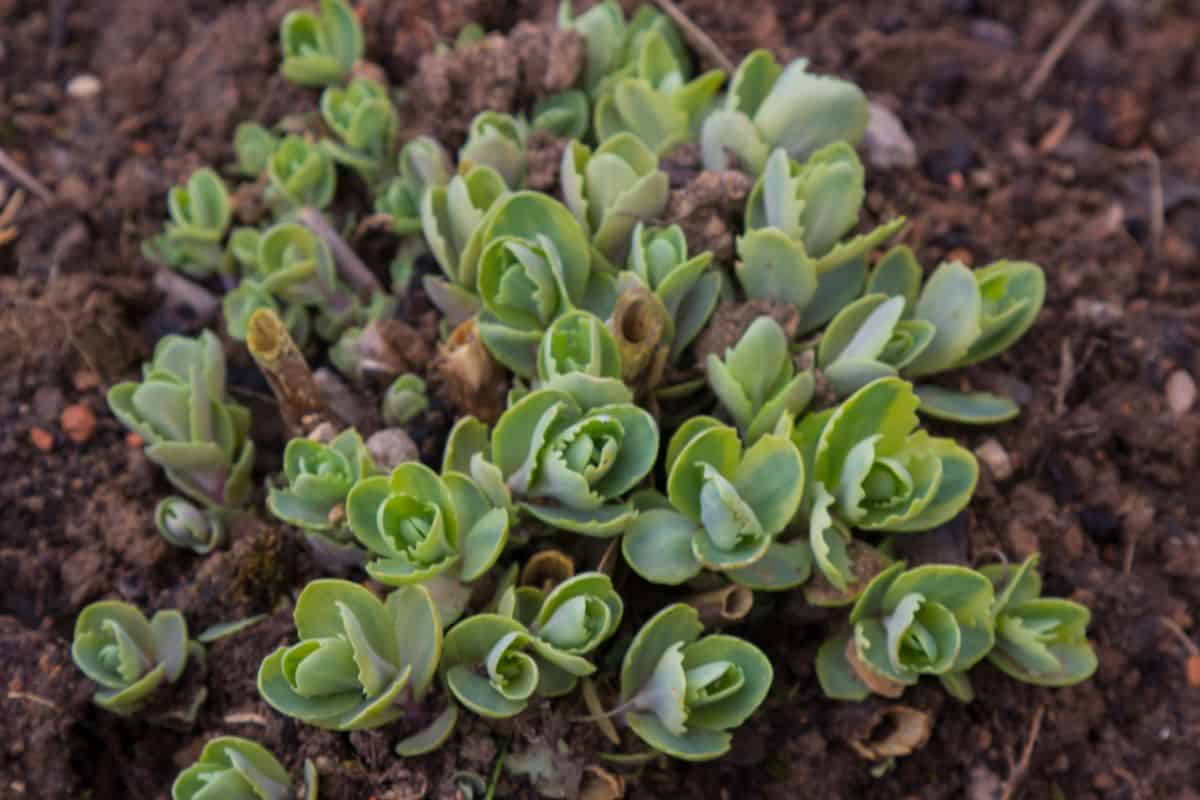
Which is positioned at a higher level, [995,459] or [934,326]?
[934,326]

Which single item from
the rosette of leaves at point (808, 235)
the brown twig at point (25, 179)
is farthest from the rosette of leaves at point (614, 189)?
the brown twig at point (25, 179)

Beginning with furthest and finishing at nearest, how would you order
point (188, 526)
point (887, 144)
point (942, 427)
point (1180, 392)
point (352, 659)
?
1. point (887, 144)
2. point (1180, 392)
3. point (942, 427)
4. point (188, 526)
5. point (352, 659)

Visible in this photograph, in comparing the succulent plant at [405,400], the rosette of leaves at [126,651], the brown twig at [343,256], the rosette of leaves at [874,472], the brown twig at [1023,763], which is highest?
the rosette of leaves at [874,472]

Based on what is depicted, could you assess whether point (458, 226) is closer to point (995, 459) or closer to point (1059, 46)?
point (995, 459)

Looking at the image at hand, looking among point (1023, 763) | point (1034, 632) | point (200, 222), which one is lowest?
point (1023, 763)

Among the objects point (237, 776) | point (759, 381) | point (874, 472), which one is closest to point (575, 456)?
point (759, 381)

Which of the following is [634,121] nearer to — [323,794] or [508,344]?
[508,344]

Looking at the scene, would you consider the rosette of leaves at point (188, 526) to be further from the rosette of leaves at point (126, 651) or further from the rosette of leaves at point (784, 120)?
the rosette of leaves at point (784, 120)

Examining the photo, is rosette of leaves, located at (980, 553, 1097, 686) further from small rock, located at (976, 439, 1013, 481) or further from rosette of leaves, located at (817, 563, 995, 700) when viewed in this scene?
small rock, located at (976, 439, 1013, 481)
